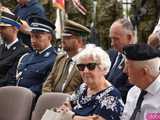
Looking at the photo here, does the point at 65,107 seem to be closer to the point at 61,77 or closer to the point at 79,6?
the point at 61,77

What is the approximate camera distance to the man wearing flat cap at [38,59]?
541 cm

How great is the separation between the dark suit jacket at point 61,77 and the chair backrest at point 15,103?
1.10 ft

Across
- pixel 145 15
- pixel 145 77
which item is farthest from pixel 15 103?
pixel 145 15

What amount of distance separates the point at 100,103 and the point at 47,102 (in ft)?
2.77

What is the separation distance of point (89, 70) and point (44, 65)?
1553 mm

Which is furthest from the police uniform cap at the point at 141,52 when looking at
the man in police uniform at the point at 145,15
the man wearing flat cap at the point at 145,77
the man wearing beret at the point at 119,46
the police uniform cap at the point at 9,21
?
the man in police uniform at the point at 145,15

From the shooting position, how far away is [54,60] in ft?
17.7

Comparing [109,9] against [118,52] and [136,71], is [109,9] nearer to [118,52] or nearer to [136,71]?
[118,52]

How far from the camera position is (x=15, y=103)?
4.83 m

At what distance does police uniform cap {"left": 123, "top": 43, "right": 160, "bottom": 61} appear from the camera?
338 centimetres

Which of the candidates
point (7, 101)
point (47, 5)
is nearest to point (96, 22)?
point (47, 5)

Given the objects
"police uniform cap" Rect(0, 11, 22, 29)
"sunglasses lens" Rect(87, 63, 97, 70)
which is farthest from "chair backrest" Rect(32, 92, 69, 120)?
"police uniform cap" Rect(0, 11, 22, 29)

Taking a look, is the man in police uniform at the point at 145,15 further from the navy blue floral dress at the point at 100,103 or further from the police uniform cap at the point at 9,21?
the navy blue floral dress at the point at 100,103

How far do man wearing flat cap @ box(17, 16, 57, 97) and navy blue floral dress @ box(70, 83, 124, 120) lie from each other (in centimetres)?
136
